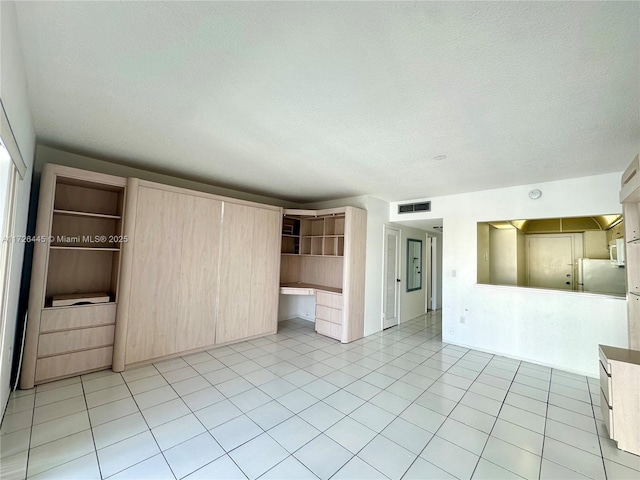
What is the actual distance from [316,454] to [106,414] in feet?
6.27

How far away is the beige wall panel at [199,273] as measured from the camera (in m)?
3.62

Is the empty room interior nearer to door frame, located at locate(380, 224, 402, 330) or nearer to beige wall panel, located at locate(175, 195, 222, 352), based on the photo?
beige wall panel, located at locate(175, 195, 222, 352)

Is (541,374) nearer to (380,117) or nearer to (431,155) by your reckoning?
(431,155)

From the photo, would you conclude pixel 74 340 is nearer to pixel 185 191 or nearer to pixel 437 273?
pixel 185 191

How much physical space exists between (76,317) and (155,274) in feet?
2.87

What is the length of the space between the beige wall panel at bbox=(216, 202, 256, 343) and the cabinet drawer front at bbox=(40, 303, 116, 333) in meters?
1.34

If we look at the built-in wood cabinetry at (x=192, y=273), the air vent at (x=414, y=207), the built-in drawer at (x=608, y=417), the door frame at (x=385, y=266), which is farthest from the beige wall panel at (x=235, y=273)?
the built-in drawer at (x=608, y=417)

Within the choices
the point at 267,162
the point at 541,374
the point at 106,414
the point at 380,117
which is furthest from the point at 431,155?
the point at 106,414

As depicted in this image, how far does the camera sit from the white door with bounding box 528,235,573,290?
5.41 metres

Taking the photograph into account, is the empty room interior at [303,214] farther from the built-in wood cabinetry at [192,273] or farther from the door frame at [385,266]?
the door frame at [385,266]

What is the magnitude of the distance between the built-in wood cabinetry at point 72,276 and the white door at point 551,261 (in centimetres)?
784

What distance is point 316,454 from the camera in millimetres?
1892

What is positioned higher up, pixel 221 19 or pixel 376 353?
pixel 221 19

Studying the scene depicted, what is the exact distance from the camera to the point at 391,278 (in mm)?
5414
